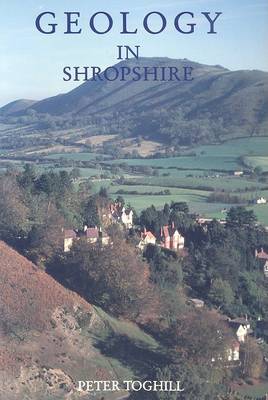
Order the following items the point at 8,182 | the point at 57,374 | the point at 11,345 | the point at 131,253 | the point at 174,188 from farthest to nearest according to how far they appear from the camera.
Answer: the point at 174,188
the point at 8,182
the point at 131,253
the point at 11,345
the point at 57,374

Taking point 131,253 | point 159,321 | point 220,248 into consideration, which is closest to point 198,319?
point 159,321

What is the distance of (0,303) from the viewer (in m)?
14.6

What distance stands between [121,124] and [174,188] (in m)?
6.44

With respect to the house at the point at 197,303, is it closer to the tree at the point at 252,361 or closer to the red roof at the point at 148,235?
the tree at the point at 252,361

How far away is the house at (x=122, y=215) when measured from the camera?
21.5 metres

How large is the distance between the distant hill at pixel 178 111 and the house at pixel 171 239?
5.03 metres

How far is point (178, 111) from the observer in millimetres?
30156

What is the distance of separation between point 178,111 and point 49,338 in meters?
17.2

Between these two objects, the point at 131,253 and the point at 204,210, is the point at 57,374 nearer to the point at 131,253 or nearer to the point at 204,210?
the point at 131,253

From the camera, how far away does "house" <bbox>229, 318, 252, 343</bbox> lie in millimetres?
15641

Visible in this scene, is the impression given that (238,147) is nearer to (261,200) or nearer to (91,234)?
(261,200)

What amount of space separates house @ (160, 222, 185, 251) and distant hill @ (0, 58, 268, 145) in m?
5.03

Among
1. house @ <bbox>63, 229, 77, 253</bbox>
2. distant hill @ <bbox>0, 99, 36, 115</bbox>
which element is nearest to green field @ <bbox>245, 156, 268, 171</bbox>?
house @ <bbox>63, 229, 77, 253</bbox>

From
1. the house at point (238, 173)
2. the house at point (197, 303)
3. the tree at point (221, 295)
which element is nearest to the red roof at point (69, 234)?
the house at point (197, 303)
